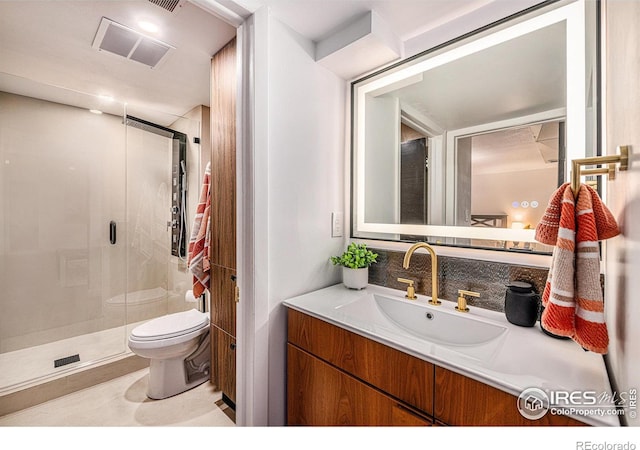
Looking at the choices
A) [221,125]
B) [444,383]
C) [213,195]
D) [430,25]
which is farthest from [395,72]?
[444,383]

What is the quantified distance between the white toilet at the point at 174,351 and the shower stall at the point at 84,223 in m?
0.72

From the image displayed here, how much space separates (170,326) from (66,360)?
Answer: 42.8 inches

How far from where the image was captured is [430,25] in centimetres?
132

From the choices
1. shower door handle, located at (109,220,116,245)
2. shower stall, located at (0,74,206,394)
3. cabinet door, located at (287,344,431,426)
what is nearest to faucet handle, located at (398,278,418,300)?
cabinet door, located at (287,344,431,426)

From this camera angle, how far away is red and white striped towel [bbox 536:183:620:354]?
645 mm

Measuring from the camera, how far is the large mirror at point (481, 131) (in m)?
1.01

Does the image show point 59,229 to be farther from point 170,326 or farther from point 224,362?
point 224,362

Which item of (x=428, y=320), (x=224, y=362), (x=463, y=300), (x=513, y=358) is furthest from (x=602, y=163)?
(x=224, y=362)

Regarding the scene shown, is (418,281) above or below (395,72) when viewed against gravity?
below

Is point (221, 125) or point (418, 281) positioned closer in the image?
point (418, 281)

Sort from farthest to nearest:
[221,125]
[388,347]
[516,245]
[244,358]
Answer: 1. [221,125]
2. [244,358]
3. [516,245]
4. [388,347]

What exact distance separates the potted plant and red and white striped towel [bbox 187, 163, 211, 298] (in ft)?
2.94
